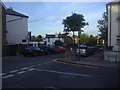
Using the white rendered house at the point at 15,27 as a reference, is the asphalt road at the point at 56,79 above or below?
below

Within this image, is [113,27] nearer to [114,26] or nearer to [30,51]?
[114,26]

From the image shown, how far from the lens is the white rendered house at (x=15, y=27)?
204ft

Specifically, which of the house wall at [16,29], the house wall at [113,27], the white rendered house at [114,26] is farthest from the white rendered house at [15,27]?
the house wall at [113,27]

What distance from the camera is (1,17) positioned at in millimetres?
36875

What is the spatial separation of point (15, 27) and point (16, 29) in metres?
0.65

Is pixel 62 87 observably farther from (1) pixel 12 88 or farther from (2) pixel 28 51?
(2) pixel 28 51

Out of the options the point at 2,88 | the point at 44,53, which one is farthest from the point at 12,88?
the point at 44,53

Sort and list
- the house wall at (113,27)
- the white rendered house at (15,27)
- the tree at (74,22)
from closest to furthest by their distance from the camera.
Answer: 1. the house wall at (113,27)
2. the white rendered house at (15,27)
3. the tree at (74,22)

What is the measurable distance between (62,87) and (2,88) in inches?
92.7

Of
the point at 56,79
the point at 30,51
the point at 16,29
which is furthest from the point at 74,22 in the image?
the point at 56,79

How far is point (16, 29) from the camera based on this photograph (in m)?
65.6

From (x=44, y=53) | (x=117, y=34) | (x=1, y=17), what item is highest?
(x=1, y=17)

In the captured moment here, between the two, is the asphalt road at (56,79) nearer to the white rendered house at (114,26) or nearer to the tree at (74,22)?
the white rendered house at (114,26)

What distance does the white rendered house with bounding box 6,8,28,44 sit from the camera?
62.2 m
